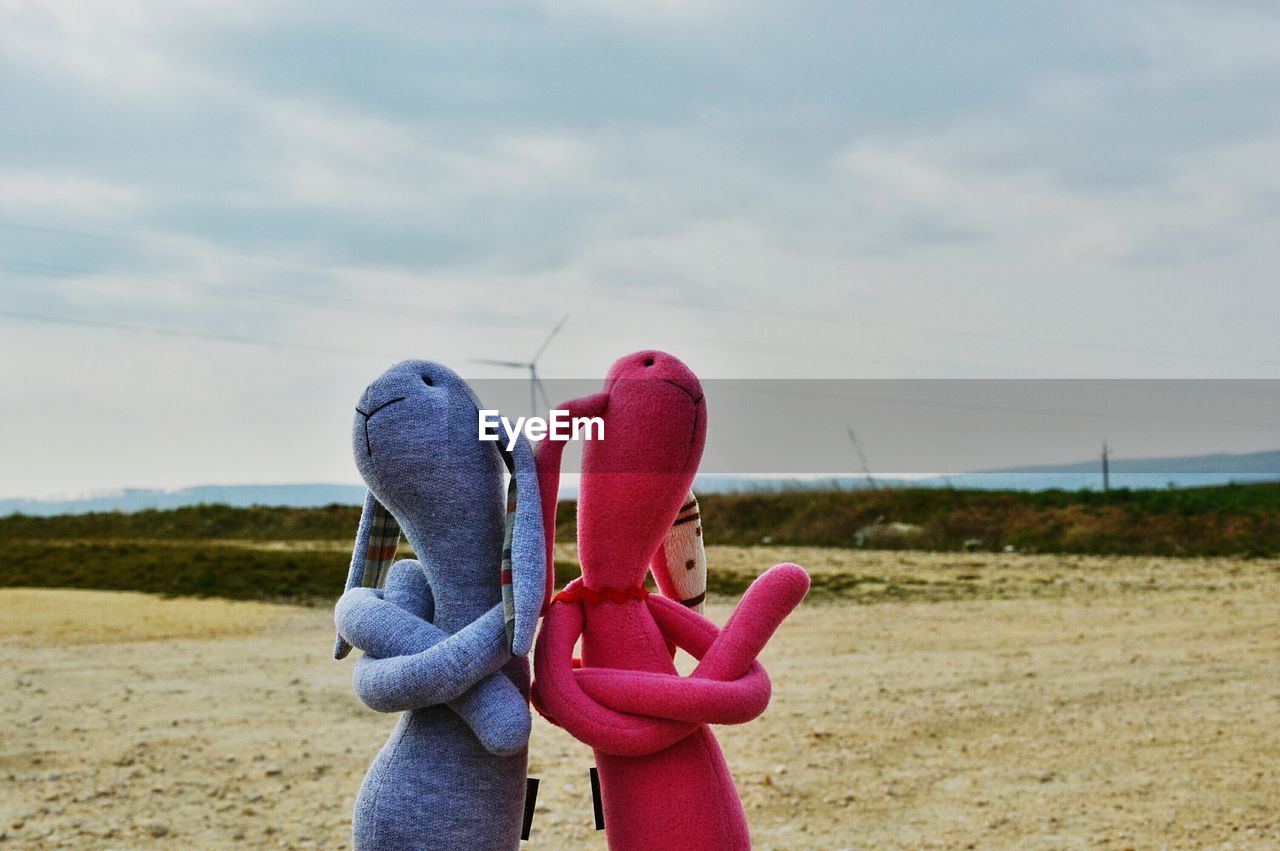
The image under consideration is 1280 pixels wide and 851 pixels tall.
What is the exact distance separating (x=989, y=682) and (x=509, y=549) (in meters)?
5.05

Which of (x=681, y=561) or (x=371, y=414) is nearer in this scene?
(x=371, y=414)

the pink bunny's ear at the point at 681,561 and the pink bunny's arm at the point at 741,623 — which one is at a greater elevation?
the pink bunny's ear at the point at 681,561

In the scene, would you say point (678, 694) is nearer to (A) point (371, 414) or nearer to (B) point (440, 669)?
(B) point (440, 669)

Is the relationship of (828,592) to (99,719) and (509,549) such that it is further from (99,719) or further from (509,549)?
(509,549)

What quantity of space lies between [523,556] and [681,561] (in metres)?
0.52

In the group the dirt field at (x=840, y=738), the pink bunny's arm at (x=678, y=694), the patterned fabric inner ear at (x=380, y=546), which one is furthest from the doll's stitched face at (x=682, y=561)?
the dirt field at (x=840, y=738)

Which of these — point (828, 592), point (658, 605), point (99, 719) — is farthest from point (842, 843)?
point (828, 592)

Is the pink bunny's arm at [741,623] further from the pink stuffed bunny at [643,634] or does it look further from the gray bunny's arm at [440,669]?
the gray bunny's arm at [440,669]

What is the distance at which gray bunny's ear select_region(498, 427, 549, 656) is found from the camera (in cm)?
209

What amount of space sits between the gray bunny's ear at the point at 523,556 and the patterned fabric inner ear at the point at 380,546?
0.40 meters

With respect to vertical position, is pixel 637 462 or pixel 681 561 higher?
pixel 637 462

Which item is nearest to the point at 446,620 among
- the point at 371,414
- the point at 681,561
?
the point at 371,414

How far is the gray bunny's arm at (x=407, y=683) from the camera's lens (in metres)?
2.10

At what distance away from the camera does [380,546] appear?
97.1 inches
